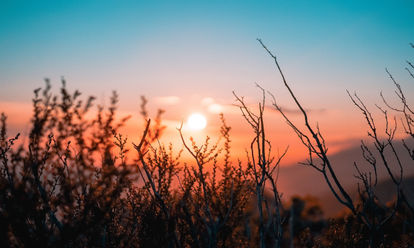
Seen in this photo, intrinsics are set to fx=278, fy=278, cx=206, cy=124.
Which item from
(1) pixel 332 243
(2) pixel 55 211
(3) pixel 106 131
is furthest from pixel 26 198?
(1) pixel 332 243

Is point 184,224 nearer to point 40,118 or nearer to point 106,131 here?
point 106,131

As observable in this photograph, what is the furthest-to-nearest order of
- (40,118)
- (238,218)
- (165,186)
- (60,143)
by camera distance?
(238,218), (165,186), (60,143), (40,118)

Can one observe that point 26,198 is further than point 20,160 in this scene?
No

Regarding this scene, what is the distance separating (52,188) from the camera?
5.31 meters

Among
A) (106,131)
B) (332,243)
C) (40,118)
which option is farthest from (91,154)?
(332,243)

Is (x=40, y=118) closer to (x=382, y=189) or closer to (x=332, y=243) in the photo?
(x=332, y=243)

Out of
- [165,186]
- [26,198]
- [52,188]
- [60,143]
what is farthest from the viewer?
[165,186]

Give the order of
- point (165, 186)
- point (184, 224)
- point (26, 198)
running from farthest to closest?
1. point (184, 224)
2. point (165, 186)
3. point (26, 198)

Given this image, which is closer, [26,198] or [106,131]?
[26,198]

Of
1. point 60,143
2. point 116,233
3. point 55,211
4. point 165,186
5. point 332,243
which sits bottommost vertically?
point 332,243

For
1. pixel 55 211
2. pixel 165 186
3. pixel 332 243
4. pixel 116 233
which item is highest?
pixel 165 186

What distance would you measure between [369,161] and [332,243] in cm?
641

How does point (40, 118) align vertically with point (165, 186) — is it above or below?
above

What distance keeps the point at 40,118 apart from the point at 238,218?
591 cm
